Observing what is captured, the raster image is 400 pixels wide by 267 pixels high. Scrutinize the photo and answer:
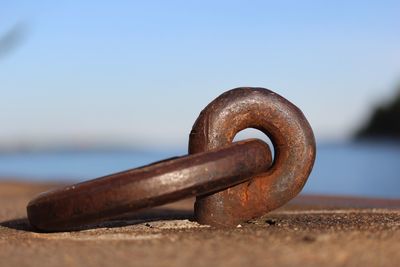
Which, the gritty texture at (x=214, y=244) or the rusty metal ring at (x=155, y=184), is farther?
the rusty metal ring at (x=155, y=184)

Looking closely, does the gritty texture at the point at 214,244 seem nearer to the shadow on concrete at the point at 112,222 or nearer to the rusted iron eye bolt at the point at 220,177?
the shadow on concrete at the point at 112,222

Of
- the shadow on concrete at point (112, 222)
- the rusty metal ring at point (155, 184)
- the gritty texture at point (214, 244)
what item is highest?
the rusty metal ring at point (155, 184)

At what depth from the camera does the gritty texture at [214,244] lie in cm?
368

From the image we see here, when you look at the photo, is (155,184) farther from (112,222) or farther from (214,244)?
(112,222)

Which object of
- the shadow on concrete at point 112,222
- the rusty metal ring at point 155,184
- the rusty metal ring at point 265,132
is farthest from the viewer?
the shadow on concrete at point 112,222

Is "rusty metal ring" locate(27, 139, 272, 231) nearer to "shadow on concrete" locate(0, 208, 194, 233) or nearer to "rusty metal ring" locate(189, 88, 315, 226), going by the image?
"rusty metal ring" locate(189, 88, 315, 226)

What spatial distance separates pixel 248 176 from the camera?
4.73 meters

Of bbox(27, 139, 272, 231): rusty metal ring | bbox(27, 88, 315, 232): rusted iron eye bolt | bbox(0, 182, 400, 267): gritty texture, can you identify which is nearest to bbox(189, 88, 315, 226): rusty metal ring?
bbox(27, 88, 315, 232): rusted iron eye bolt

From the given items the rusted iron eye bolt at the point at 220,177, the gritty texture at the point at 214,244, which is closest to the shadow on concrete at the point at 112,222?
the gritty texture at the point at 214,244

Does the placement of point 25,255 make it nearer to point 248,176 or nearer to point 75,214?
point 75,214

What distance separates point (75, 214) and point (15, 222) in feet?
5.98

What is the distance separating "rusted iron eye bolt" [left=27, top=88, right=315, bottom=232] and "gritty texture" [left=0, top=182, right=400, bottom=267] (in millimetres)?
170

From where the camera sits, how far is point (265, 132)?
17.2ft

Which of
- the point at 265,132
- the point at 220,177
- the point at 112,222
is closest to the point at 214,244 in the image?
the point at 220,177
